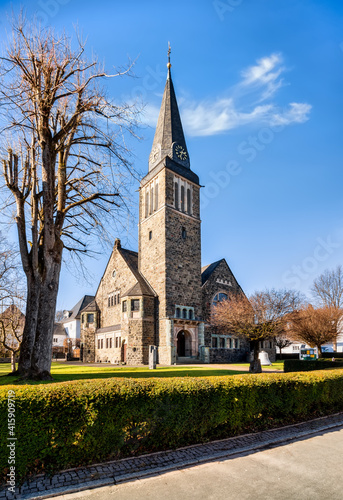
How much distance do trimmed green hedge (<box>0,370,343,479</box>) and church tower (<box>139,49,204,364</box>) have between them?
20.2m

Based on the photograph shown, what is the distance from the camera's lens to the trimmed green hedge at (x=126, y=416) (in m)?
5.46

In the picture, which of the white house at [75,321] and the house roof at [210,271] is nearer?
the house roof at [210,271]

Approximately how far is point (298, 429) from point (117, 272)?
1175 inches

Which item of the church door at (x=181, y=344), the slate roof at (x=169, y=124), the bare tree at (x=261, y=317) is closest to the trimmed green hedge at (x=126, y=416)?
the bare tree at (x=261, y=317)

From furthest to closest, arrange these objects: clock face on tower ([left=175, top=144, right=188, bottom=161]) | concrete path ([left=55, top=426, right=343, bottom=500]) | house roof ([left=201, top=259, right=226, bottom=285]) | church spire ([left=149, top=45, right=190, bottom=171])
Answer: house roof ([left=201, top=259, right=226, bottom=285]) → clock face on tower ([left=175, top=144, right=188, bottom=161]) → church spire ([left=149, top=45, right=190, bottom=171]) → concrete path ([left=55, top=426, right=343, bottom=500])

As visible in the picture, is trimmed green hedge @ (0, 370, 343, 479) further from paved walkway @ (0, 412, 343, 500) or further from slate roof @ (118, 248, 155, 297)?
slate roof @ (118, 248, 155, 297)

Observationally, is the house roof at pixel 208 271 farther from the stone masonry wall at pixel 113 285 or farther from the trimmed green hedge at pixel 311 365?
the trimmed green hedge at pixel 311 365

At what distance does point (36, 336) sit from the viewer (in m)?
12.7

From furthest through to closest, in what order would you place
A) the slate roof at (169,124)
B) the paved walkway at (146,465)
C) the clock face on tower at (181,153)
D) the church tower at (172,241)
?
the slate roof at (169,124) < the clock face on tower at (181,153) < the church tower at (172,241) < the paved walkway at (146,465)

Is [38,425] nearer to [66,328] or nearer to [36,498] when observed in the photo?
[36,498]

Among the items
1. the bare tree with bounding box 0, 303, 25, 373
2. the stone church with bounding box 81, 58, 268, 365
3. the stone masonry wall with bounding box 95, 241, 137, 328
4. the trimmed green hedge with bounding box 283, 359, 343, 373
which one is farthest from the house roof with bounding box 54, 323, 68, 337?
the trimmed green hedge with bounding box 283, 359, 343, 373

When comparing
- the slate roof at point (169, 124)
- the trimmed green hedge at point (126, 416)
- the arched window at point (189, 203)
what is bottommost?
the trimmed green hedge at point (126, 416)

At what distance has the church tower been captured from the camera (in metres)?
29.6

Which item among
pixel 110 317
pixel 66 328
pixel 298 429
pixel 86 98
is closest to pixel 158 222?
pixel 110 317
